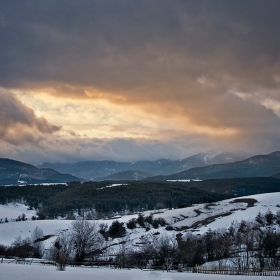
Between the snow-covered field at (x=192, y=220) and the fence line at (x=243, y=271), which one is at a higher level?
the snow-covered field at (x=192, y=220)

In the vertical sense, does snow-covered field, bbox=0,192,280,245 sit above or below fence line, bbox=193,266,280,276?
above

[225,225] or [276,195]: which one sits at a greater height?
[276,195]

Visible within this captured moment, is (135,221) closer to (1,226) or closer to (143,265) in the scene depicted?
(1,226)

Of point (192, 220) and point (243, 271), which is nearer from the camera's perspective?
point (243, 271)

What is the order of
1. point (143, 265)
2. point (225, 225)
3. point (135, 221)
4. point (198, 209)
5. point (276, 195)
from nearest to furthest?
point (143, 265) → point (225, 225) → point (135, 221) → point (198, 209) → point (276, 195)

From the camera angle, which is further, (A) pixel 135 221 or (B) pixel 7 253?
(A) pixel 135 221

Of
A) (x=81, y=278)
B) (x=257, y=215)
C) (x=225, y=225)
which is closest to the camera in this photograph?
(x=81, y=278)

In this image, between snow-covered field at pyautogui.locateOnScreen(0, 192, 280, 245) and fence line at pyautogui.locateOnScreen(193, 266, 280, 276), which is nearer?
fence line at pyautogui.locateOnScreen(193, 266, 280, 276)

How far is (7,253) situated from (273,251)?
2267 inches

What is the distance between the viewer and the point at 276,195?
182250mm

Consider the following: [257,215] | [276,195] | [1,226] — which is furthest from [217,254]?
[276,195]

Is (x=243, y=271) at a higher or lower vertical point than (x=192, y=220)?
lower

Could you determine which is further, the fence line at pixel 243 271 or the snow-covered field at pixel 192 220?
the snow-covered field at pixel 192 220

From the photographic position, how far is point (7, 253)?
82.7m
